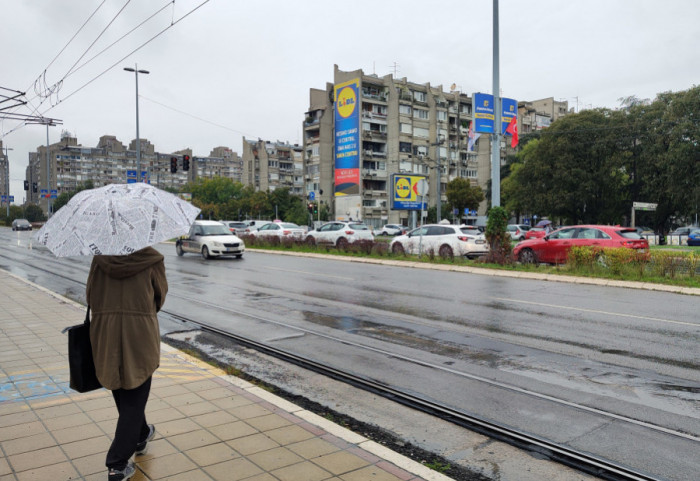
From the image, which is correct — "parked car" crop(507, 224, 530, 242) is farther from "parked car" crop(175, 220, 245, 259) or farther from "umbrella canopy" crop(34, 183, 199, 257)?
"umbrella canopy" crop(34, 183, 199, 257)

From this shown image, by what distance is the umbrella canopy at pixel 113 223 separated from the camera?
3160 millimetres

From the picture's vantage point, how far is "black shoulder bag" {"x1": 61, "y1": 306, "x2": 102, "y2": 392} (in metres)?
3.44

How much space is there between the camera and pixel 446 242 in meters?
22.4

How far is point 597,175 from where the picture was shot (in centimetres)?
4928

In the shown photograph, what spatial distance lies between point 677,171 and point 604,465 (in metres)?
46.0

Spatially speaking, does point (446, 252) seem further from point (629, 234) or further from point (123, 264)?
point (123, 264)

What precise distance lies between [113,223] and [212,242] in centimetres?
2075

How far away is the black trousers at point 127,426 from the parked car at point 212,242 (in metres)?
20.1

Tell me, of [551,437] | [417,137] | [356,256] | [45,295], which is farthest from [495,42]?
[417,137]

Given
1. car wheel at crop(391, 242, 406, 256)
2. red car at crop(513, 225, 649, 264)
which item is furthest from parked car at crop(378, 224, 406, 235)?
red car at crop(513, 225, 649, 264)

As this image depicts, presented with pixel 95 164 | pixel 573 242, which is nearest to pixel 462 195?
pixel 573 242

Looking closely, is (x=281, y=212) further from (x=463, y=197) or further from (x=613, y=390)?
(x=613, y=390)

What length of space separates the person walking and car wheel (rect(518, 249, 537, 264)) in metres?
17.6

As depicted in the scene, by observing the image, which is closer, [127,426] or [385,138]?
[127,426]
